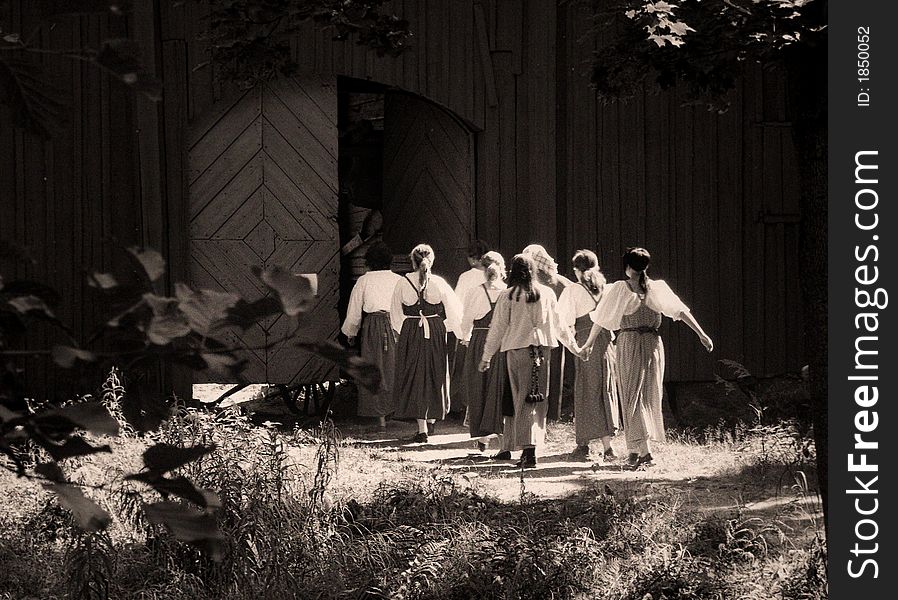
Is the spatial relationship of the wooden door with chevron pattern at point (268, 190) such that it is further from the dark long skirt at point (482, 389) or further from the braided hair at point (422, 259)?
the dark long skirt at point (482, 389)

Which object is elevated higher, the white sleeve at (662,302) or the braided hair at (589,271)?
the braided hair at (589,271)

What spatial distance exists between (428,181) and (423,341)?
2.01 m

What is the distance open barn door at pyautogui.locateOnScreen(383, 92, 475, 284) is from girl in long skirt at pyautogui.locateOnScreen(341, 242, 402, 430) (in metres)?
0.97

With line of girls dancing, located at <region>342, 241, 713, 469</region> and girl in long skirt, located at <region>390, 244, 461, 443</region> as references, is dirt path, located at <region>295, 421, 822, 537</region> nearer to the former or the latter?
line of girls dancing, located at <region>342, 241, 713, 469</region>

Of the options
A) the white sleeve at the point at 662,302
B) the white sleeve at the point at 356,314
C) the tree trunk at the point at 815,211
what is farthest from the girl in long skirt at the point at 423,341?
the tree trunk at the point at 815,211

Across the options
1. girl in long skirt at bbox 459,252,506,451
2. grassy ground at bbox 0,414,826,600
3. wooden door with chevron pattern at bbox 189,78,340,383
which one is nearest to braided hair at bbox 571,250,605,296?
girl in long skirt at bbox 459,252,506,451

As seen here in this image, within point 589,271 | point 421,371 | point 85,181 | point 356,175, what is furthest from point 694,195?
point 85,181

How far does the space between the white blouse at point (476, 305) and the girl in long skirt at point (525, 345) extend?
0.81m

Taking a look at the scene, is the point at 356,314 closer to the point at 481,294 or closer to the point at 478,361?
the point at 478,361

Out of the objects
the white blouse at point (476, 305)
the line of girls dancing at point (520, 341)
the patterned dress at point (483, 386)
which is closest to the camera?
the line of girls dancing at point (520, 341)

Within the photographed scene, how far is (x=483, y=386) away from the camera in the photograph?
1027 cm

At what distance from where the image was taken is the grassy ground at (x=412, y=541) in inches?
223

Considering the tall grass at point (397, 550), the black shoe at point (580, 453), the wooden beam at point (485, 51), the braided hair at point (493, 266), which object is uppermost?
the wooden beam at point (485, 51)

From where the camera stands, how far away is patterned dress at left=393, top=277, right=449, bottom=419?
445 inches
